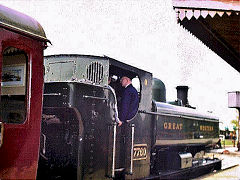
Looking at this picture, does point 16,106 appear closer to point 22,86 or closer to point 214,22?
point 22,86

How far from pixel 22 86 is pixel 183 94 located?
8.49 m

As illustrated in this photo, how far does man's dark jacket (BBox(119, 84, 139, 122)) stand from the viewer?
6082 millimetres

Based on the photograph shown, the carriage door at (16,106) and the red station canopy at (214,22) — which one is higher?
the red station canopy at (214,22)

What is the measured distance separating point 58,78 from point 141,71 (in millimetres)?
1765

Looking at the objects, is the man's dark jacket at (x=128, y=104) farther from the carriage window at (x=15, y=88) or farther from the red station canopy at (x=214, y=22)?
the carriage window at (x=15, y=88)

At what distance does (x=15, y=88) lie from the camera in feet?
13.0

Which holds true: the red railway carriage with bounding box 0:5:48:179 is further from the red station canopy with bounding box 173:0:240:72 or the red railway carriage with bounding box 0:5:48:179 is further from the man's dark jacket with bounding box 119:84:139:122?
the man's dark jacket with bounding box 119:84:139:122

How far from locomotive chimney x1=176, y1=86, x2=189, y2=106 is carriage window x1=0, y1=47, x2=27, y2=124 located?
27.2ft

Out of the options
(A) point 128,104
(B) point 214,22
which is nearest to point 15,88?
(A) point 128,104

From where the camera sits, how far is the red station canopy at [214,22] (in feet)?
13.3

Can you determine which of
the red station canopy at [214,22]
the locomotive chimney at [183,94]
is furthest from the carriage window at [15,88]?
the locomotive chimney at [183,94]

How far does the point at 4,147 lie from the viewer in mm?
3525

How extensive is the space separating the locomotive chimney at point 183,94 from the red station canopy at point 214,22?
5520mm

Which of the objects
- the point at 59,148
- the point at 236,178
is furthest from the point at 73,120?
the point at 236,178
